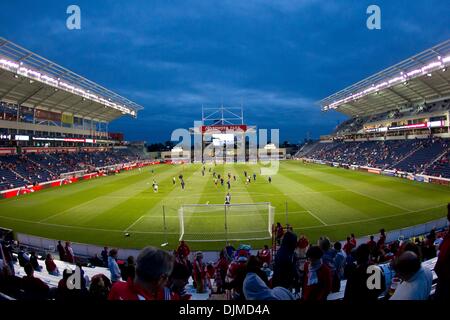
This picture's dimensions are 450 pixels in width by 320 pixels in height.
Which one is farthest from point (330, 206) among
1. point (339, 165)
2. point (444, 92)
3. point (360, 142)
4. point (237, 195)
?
point (360, 142)

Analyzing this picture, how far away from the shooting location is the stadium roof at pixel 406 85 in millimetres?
41938

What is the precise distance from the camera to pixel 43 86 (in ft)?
153

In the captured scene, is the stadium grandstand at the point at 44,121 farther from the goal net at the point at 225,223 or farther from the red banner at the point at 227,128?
the goal net at the point at 225,223

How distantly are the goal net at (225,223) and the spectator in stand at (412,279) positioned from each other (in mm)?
13465

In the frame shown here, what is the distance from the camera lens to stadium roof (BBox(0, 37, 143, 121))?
3709 cm

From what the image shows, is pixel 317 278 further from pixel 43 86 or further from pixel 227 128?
pixel 227 128

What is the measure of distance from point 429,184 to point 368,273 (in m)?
41.2

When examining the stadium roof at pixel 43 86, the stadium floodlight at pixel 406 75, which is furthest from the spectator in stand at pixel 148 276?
the stadium floodlight at pixel 406 75

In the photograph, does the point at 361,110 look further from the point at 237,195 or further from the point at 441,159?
the point at 237,195

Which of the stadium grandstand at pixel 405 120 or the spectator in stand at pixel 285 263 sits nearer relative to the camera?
the spectator in stand at pixel 285 263

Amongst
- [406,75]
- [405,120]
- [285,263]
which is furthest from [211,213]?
[405,120]

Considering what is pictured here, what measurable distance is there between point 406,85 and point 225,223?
166ft

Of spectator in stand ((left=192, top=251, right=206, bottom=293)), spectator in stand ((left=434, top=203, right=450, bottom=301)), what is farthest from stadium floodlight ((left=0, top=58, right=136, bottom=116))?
spectator in stand ((left=434, top=203, right=450, bottom=301))

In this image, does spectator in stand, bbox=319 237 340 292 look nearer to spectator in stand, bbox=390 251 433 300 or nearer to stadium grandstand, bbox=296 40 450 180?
spectator in stand, bbox=390 251 433 300
